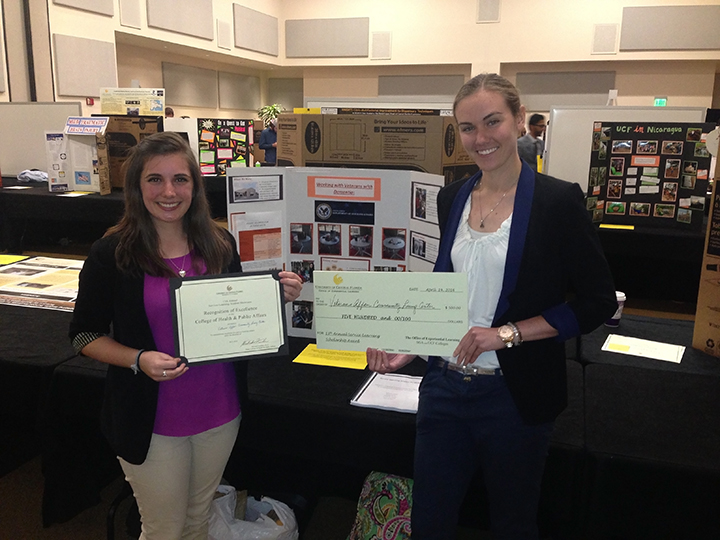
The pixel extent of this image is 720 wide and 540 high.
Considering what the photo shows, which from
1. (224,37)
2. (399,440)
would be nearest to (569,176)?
(399,440)

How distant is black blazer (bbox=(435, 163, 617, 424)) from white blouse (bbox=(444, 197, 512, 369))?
2cm

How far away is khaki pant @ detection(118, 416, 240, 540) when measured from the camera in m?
1.20

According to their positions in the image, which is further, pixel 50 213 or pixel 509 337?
pixel 50 213

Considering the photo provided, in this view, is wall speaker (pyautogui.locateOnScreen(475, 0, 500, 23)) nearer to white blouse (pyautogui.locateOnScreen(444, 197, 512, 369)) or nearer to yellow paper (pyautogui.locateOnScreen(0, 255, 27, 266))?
yellow paper (pyautogui.locateOnScreen(0, 255, 27, 266))

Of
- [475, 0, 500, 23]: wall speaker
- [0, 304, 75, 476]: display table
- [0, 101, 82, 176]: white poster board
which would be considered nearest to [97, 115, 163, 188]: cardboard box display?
[0, 101, 82, 176]: white poster board

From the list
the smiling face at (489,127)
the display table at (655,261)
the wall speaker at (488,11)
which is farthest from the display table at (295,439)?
the wall speaker at (488,11)

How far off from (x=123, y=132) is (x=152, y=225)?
3.42m

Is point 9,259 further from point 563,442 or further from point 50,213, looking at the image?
point 563,442

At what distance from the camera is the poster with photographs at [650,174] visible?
11.7 ft

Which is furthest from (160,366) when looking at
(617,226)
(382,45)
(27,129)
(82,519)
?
(382,45)

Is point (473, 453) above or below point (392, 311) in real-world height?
below

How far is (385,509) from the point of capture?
1.58 meters

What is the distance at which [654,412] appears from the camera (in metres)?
1.43

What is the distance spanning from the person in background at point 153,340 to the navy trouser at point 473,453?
47cm
